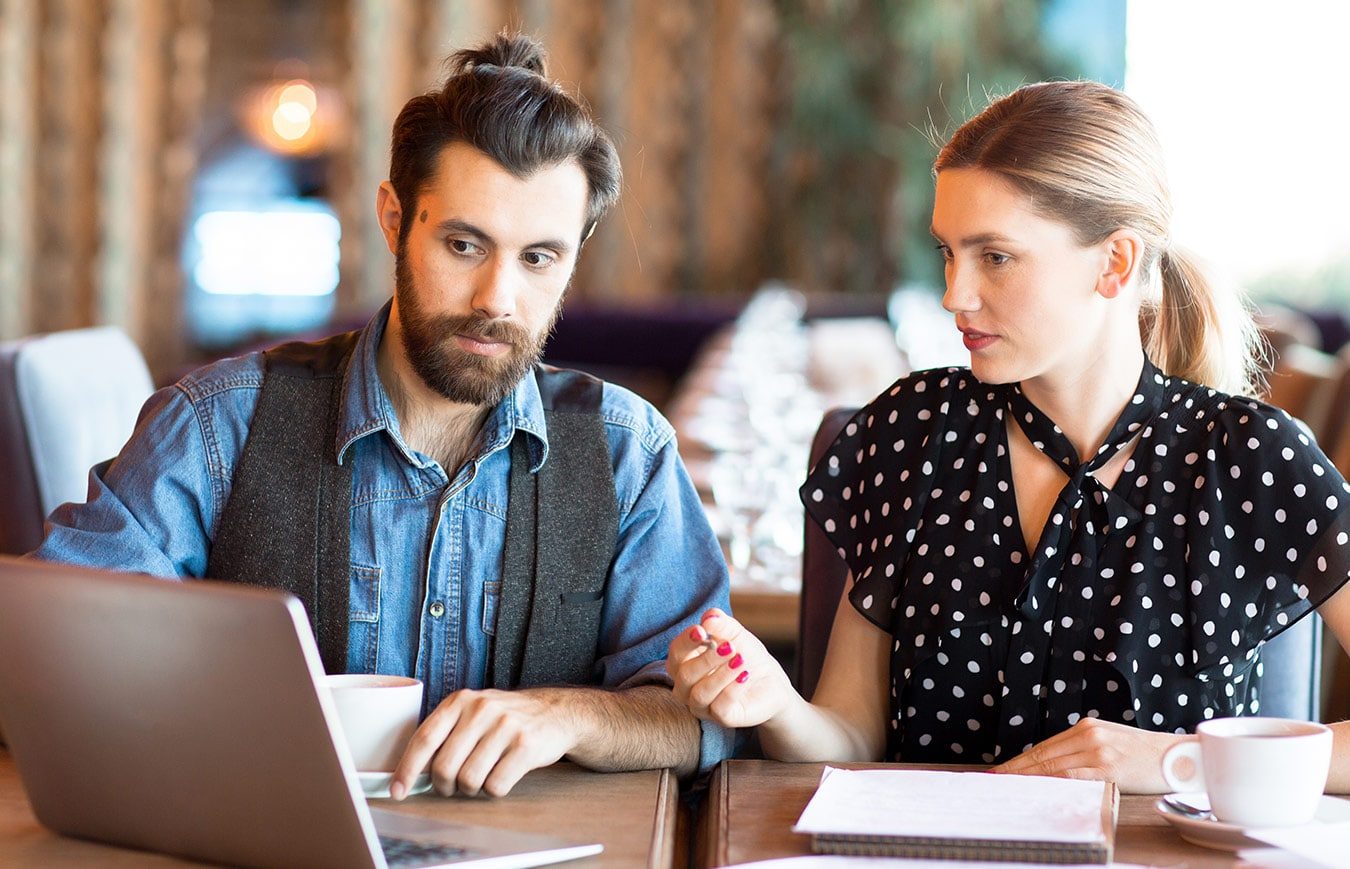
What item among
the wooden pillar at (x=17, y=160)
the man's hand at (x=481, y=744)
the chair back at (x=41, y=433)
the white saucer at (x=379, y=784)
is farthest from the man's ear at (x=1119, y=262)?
the wooden pillar at (x=17, y=160)

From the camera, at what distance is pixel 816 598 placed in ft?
5.46

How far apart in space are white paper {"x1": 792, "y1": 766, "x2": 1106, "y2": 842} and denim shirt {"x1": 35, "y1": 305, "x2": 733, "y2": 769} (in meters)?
0.35

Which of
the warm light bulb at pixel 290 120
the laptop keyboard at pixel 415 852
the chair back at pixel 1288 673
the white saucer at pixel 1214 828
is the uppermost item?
the warm light bulb at pixel 290 120

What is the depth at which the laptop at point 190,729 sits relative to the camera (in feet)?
2.81

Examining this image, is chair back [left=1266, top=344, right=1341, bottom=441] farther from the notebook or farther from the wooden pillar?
the wooden pillar

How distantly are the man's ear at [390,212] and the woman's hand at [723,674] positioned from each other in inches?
22.3

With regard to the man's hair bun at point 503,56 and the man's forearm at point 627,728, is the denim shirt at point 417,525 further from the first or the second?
the man's hair bun at point 503,56

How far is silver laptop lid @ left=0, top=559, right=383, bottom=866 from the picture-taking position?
855 millimetres

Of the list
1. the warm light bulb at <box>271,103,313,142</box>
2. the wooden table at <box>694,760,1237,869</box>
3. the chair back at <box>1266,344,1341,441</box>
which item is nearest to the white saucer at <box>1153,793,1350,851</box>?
the wooden table at <box>694,760,1237,869</box>

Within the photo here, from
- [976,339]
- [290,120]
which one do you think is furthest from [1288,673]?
[290,120]

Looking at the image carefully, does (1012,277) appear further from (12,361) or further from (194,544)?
(12,361)

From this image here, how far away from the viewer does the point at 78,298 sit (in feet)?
21.1

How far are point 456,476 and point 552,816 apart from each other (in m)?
0.46

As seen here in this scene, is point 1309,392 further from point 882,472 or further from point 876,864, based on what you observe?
point 876,864
